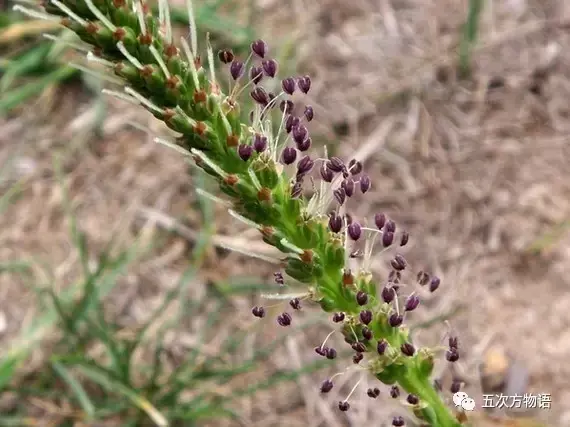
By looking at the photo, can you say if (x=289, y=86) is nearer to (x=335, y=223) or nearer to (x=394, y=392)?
(x=335, y=223)

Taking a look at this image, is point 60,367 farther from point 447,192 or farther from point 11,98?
point 447,192

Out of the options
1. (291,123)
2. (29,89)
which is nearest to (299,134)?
(291,123)

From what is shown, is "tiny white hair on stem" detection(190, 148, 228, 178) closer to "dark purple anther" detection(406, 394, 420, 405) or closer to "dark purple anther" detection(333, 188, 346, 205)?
"dark purple anther" detection(333, 188, 346, 205)

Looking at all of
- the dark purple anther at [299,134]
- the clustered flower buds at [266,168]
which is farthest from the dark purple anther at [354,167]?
the dark purple anther at [299,134]

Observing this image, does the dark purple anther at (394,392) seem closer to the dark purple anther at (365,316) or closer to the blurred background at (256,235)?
the dark purple anther at (365,316)

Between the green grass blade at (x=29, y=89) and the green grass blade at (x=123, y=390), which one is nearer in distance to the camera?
the green grass blade at (x=123, y=390)

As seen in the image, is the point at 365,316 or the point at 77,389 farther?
the point at 77,389

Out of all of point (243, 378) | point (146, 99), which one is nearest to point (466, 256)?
point (243, 378)
